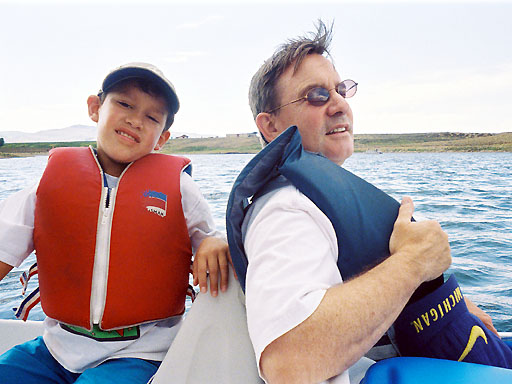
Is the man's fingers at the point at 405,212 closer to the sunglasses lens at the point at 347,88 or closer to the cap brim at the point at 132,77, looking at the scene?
the sunglasses lens at the point at 347,88

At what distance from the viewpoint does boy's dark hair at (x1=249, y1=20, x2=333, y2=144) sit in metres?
2.02

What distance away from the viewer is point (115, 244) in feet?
6.05

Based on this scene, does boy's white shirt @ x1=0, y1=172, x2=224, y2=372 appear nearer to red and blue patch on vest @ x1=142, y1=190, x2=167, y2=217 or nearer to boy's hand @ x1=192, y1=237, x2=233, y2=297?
red and blue patch on vest @ x1=142, y1=190, x2=167, y2=217

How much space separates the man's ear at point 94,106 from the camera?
207cm

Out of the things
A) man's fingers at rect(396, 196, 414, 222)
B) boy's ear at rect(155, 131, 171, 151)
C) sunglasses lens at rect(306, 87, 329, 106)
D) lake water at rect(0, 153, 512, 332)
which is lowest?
lake water at rect(0, 153, 512, 332)

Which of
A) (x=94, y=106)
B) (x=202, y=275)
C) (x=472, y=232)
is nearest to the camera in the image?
(x=202, y=275)

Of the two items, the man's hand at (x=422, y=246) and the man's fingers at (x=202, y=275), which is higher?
the man's hand at (x=422, y=246)

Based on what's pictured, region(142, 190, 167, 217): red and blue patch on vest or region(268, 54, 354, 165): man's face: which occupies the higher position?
region(268, 54, 354, 165): man's face

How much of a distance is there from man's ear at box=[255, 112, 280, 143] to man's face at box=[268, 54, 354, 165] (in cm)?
9

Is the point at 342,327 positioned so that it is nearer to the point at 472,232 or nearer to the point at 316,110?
the point at 316,110

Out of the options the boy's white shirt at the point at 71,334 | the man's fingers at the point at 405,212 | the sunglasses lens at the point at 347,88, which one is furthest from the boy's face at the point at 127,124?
the man's fingers at the point at 405,212

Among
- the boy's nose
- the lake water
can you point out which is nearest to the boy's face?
the boy's nose

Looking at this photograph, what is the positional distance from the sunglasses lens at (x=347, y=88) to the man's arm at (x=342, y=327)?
1.08m

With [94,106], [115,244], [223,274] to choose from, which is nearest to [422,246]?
[223,274]
